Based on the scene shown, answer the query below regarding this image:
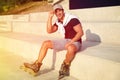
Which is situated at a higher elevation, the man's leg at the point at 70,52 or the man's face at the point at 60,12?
the man's face at the point at 60,12

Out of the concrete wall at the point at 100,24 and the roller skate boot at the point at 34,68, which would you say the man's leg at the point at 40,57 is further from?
the concrete wall at the point at 100,24

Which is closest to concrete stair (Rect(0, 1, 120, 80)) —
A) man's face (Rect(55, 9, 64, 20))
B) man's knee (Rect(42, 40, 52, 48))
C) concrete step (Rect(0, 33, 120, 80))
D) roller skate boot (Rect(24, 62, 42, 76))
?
concrete step (Rect(0, 33, 120, 80))

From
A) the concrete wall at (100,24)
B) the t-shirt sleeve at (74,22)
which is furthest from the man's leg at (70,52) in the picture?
the concrete wall at (100,24)

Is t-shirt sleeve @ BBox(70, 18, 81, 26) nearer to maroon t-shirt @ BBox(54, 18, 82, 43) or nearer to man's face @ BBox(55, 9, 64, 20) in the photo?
maroon t-shirt @ BBox(54, 18, 82, 43)

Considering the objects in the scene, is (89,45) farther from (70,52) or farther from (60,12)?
(60,12)

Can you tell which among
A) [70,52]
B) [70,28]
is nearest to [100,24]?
[70,28]

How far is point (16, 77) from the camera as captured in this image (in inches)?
182

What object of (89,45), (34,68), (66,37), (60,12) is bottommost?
(34,68)

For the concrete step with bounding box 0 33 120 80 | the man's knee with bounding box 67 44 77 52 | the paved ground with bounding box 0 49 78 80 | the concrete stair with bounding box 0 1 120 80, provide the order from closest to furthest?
the concrete step with bounding box 0 33 120 80 < the concrete stair with bounding box 0 1 120 80 < the man's knee with bounding box 67 44 77 52 < the paved ground with bounding box 0 49 78 80

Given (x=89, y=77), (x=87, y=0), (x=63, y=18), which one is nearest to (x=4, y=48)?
(x=87, y=0)

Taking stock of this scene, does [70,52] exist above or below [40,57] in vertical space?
above

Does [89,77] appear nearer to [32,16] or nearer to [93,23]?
[93,23]

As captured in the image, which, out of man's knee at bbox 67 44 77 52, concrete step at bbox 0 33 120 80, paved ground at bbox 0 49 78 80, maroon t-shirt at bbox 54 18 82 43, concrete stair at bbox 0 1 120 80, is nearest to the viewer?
concrete step at bbox 0 33 120 80

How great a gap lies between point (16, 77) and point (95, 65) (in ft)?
5.23
